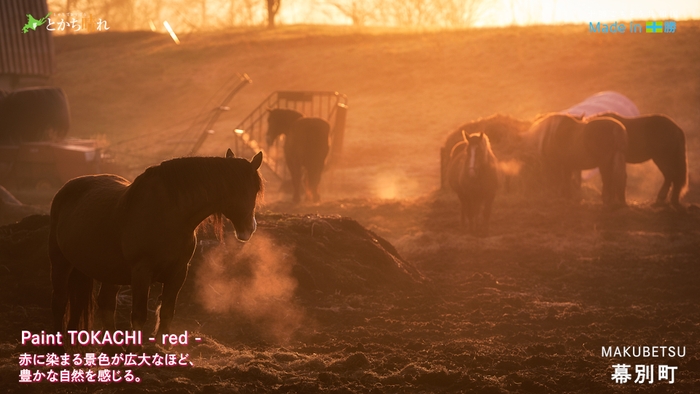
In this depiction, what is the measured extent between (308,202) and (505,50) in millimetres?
26295

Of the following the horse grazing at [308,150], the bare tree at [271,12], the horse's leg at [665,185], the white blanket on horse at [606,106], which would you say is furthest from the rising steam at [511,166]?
the bare tree at [271,12]

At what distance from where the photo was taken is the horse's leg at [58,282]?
20.7 feet

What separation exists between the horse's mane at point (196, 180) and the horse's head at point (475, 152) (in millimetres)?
7706

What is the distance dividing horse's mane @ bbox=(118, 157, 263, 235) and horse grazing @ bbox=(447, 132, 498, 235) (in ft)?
25.5

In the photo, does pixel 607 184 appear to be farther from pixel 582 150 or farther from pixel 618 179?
pixel 582 150

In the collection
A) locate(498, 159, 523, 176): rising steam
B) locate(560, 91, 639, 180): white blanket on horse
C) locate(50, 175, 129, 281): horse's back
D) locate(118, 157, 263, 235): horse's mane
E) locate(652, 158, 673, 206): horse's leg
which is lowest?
locate(652, 158, 673, 206): horse's leg

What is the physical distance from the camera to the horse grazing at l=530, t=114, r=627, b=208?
1655 centimetres

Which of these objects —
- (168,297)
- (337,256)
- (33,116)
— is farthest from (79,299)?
(33,116)

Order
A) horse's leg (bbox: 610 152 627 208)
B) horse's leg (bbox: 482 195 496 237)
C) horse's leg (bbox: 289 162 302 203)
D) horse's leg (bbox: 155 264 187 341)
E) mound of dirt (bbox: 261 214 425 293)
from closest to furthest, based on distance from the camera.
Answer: horse's leg (bbox: 155 264 187 341)
mound of dirt (bbox: 261 214 425 293)
horse's leg (bbox: 482 195 496 237)
horse's leg (bbox: 610 152 627 208)
horse's leg (bbox: 289 162 302 203)

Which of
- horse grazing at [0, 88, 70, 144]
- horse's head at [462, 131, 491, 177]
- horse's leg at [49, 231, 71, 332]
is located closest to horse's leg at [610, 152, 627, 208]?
horse's head at [462, 131, 491, 177]

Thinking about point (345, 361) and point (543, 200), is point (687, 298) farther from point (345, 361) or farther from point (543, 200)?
point (543, 200)

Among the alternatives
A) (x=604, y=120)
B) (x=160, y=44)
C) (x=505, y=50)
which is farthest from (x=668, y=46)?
(x=160, y=44)

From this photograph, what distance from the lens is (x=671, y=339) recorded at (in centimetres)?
801

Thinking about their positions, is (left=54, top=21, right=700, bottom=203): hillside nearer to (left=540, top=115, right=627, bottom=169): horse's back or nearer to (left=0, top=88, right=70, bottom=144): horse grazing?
(left=540, top=115, right=627, bottom=169): horse's back
